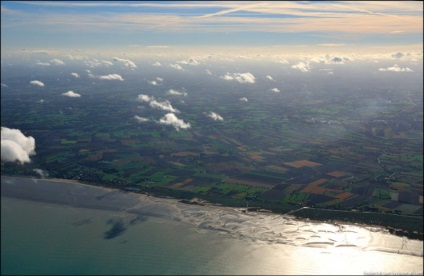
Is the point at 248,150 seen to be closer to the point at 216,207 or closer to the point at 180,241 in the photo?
the point at 216,207

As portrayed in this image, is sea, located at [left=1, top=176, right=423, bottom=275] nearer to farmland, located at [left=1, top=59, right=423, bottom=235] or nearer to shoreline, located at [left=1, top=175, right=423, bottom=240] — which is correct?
shoreline, located at [left=1, top=175, right=423, bottom=240]

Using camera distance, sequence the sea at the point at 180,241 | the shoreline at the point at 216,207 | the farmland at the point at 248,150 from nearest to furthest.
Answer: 1. the sea at the point at 180,241
2. the shoreline at the point at 216,207
3. the farmland at the point at 248,150

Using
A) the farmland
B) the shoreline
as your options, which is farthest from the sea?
the farmland

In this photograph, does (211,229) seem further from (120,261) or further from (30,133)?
(30,133)

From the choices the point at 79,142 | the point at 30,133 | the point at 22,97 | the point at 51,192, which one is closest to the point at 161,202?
the point at 51,192

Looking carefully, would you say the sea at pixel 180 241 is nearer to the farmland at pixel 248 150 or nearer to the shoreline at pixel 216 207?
the shoreline at pixel 216 207

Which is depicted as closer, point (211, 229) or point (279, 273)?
point (279, 273)

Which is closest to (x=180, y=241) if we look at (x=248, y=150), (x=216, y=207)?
(x=216, y=207)

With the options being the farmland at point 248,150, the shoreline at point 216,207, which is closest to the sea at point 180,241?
the shoreline at point 216,207
